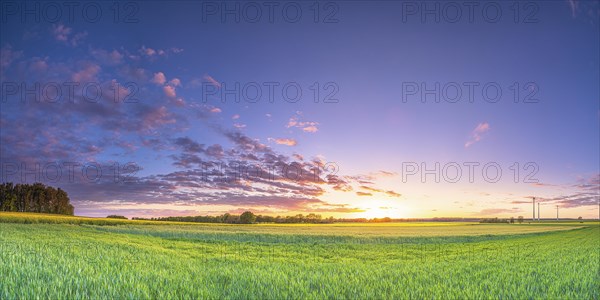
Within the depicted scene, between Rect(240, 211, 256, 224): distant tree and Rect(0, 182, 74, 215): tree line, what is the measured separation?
7122cm

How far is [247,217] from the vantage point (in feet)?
383

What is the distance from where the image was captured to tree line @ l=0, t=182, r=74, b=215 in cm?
12838

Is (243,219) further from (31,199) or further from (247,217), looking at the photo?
(31,199)

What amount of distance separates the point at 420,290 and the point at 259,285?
369 cm

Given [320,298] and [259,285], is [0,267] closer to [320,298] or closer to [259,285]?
[259,285]

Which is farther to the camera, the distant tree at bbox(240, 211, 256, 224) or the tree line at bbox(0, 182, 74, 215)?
the tree line at bbox(0, 182, 74, 215)

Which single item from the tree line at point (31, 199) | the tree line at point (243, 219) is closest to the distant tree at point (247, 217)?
the tree line at point (243, 219)

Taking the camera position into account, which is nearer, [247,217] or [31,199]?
[247,217]

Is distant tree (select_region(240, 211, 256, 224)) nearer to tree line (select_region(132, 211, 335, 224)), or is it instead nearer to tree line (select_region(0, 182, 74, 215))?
tree line (select_region(132, 211, 335, 224))

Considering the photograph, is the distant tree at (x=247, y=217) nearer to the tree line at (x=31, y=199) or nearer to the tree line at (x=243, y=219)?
the tree line at (x=243, y=219)

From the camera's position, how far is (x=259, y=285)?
898 centimetres

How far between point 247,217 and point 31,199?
79.6 m

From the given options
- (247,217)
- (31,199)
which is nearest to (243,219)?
(247,217)

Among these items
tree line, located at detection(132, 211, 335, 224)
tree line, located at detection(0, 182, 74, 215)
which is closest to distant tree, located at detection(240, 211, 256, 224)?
tree line, located at detection(132, 211, 335, 224)
